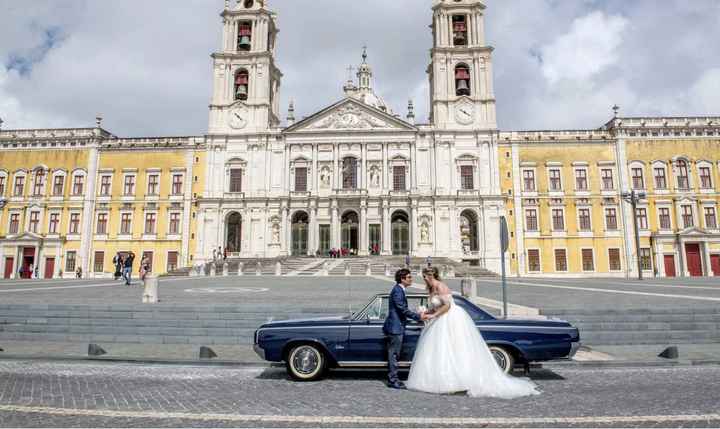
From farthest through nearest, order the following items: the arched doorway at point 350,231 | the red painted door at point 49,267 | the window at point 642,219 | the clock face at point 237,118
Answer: the clock face at point 237,118, the arched doorway at point 350,231, the red painted door at point 49,267, the window at point 642,219

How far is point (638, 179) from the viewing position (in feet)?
129

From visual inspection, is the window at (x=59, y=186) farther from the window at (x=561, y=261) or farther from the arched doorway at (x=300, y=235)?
the window at (x=561, y=261)

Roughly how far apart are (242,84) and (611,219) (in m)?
34.5

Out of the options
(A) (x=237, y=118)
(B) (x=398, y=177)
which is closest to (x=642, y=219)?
(B) (x=398, y=177)

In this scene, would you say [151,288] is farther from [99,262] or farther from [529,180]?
[529,180]

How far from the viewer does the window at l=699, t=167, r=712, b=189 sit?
1529 inches

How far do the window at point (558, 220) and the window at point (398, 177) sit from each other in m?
13.0

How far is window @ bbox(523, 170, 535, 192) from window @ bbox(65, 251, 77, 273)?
39.2 metres

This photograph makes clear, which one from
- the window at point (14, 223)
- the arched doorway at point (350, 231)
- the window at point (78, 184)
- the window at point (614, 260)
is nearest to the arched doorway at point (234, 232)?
the arched doorway at point (350, 231)

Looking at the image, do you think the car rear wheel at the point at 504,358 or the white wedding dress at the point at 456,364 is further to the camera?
the car rear wheel at the point at 504,358

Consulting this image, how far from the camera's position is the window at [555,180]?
39.8 m

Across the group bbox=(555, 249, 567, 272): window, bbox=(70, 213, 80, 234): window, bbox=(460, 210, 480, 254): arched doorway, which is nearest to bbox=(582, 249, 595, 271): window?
bbox=(555, 249, 567, 272): window

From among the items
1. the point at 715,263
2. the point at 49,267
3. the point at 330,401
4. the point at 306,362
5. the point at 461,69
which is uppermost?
the point at 461,69

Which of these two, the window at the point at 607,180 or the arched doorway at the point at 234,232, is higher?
the window at the point at 607,180
